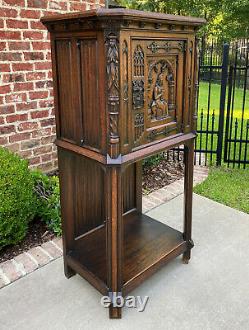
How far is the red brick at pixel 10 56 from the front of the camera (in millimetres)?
2670

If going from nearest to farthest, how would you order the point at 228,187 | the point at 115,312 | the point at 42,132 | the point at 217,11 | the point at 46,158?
the point at 115,312 → the point at 42,132 → the point at 46,158 → the point at 228,187 → the point at 217,11

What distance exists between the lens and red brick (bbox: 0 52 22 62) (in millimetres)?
2670

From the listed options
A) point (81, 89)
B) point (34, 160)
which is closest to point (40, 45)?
point (34, 160)

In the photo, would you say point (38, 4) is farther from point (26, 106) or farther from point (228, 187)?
point (228, 187)

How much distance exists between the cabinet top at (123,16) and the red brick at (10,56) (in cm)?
101

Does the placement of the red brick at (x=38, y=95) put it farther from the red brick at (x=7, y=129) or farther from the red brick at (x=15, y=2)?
the red brick at (x=15, y=2)

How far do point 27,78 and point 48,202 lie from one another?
1073mm

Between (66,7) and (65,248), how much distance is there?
2170 mm

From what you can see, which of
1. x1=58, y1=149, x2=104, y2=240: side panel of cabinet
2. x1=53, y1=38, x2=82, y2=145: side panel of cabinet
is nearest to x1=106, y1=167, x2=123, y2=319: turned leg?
x1=53, y1=38, x2=82, y2=145: side panel of cabinet

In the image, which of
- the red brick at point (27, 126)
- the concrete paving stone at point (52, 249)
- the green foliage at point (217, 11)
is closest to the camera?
the concrete paving stone at point (52, 249)

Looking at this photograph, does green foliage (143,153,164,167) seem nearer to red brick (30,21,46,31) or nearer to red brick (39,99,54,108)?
red brick (39,99,54,108)

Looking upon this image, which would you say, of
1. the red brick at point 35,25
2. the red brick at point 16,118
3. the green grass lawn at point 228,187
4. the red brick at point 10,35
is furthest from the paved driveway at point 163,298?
the red brick at point 35,25

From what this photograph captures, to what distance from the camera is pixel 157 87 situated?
1.80 meters

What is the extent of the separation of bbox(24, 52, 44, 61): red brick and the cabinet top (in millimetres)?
1110
